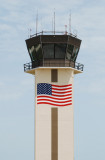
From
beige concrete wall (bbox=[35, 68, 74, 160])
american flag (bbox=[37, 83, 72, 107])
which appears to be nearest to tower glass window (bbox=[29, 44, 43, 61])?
beige concrete wall (bbox=[35, 68, 74, 160])

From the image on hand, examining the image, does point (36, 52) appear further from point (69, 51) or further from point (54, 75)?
point (69, 51)

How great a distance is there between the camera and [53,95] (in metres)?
57.4

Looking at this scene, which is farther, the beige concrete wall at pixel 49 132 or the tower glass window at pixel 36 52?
the tower glass window at pixel 36 52

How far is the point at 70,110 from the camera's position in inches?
2254

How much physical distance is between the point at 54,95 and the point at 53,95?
14 cm

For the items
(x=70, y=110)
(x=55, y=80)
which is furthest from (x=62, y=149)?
(x=55, y=80)

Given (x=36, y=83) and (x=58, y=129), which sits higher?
(x=36, y=83)

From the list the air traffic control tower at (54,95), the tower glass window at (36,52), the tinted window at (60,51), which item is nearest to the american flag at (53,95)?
the air traffic control tower at (54,95)

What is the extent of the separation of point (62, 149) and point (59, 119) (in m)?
3.99

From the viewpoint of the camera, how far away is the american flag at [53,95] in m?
57.3

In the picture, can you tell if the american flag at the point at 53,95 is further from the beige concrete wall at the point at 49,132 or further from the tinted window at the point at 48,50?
the tinted window at the point at 48,50

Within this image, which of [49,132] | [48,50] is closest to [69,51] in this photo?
[48,50]

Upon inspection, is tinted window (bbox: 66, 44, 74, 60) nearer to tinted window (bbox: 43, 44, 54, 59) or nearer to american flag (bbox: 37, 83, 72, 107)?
tinted window (bbox: 43, 44, 54, 59)

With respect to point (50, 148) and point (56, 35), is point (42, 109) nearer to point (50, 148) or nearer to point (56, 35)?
point (50, 148)
